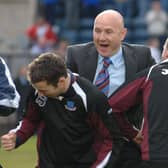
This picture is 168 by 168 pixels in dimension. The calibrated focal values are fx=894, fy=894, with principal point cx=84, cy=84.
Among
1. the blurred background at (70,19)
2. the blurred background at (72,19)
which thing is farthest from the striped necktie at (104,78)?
the blurred background at (70,19)

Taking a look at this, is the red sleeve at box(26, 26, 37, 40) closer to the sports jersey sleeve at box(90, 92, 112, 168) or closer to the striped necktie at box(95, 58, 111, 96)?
the striped necktie at box(95, 58, 111, 96)

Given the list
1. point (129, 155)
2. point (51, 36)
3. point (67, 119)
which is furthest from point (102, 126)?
point (51, 36)

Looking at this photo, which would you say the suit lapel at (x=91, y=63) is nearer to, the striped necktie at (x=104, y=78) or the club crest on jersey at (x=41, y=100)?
the striped necktie at (x=104, y=78)

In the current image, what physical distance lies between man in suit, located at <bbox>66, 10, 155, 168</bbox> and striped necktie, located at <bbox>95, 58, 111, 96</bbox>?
0.08 feet

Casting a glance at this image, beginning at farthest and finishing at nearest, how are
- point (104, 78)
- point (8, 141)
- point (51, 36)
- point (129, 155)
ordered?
point (51, 36) → point (104, 78) → point (129, 155) → point (8, 141)

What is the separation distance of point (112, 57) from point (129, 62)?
0.48 feet

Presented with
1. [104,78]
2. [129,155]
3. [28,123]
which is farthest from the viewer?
[104,78]

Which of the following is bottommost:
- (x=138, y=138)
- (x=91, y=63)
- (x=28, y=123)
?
(x=138, y=138)

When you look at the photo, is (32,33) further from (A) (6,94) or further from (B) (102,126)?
(B) (102,126)

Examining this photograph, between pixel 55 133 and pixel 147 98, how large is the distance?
0.75 m

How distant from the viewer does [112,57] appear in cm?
735

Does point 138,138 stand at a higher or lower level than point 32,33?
higher

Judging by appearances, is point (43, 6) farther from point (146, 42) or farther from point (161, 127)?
point (161, 127)

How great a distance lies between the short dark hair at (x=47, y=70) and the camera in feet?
21.4
